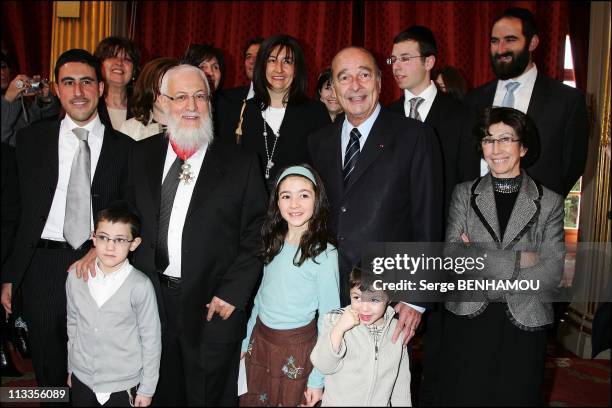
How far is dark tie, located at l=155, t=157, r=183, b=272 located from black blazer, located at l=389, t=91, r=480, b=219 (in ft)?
4.64

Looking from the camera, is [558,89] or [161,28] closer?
[558,89]

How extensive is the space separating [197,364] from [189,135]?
0.99 m

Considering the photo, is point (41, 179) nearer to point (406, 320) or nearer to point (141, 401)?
point (141, 401)

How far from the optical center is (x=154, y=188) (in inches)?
106

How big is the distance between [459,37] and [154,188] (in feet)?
13.7

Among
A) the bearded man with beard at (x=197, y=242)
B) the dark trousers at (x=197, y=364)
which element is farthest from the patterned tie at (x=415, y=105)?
the dark trousers at (x=197, y=364)

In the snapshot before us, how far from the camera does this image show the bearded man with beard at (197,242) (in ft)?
8.68

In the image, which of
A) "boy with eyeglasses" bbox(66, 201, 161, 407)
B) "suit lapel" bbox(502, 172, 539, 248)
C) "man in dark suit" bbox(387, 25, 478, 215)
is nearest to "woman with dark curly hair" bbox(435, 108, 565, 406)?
"suit lapel" bbox(502, 172, 539, 248)

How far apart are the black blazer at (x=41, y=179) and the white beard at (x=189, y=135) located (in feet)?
1.11

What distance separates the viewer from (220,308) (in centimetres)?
264

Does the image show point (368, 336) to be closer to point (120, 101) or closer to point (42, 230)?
point (42, 230)

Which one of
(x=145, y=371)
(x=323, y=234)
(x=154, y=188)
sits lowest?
(x=145, y=371)

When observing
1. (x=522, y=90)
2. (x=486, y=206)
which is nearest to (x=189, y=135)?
(x=486, y=206)

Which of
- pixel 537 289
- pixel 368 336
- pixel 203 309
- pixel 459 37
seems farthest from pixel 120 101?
pixel 459 37
